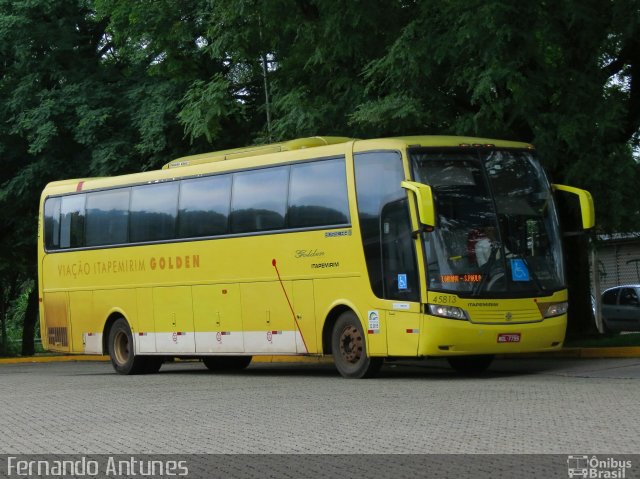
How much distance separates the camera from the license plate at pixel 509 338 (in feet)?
62.8

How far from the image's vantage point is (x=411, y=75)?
2202cm

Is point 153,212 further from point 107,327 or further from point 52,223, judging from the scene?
point 52,223

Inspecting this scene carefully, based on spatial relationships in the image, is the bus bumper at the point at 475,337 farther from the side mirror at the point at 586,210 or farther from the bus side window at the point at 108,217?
the bus side window at the point at 108,217

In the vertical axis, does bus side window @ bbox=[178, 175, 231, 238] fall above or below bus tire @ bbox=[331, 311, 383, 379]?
above

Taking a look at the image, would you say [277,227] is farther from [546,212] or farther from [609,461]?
[609,461]

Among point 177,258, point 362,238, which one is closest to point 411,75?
point 362,238

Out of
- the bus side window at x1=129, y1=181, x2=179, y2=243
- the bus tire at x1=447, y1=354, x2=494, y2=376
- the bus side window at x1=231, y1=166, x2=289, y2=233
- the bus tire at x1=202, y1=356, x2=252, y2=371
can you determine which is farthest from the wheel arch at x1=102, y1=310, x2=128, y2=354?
the bus tire at x1=447, y1=354, x2=494, y2=376

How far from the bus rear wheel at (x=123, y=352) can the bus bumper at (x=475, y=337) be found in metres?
7.88

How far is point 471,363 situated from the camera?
21547mm

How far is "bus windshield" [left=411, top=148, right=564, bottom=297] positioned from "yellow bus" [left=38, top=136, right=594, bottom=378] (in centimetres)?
2

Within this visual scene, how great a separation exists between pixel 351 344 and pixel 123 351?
6768 millimetres

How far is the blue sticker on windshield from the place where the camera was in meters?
19.4

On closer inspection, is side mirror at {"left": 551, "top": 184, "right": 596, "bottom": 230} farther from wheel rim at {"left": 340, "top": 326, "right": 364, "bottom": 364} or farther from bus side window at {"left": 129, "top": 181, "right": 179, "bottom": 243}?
bus side window at {"left": 129, "top": 181, "right": 179, "bottom": 243}

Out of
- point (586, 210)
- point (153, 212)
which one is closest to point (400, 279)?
point (586, 210)
